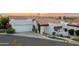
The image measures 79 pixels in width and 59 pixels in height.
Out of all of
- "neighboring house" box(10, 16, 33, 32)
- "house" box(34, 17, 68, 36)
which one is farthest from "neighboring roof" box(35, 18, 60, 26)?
"neighboring house" box(10, 16, 33, 32)

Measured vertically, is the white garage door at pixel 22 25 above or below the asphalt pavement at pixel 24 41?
above

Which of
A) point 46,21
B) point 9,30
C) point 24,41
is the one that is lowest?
point 24,41

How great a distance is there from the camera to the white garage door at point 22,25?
262 cm

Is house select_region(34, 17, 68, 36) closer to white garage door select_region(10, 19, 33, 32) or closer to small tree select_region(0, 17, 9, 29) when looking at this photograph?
white garage door select_region(10, 19, 33, 32)

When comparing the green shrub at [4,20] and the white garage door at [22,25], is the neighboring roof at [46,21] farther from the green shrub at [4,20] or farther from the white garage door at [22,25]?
the green shrub at [4,20]

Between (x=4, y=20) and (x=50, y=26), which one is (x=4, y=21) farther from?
(x=50, y=26)

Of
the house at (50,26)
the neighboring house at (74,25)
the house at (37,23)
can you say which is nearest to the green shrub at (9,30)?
the house at (37,23)

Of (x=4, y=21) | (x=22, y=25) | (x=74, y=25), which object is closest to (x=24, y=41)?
(x=22, y=25)

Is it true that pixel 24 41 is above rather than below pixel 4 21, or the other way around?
below

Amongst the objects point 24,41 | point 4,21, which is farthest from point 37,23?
point 4,21

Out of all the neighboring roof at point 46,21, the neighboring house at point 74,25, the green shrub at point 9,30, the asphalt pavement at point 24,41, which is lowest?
the asphalt pavement at point 24,41

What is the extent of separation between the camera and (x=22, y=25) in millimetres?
2621
